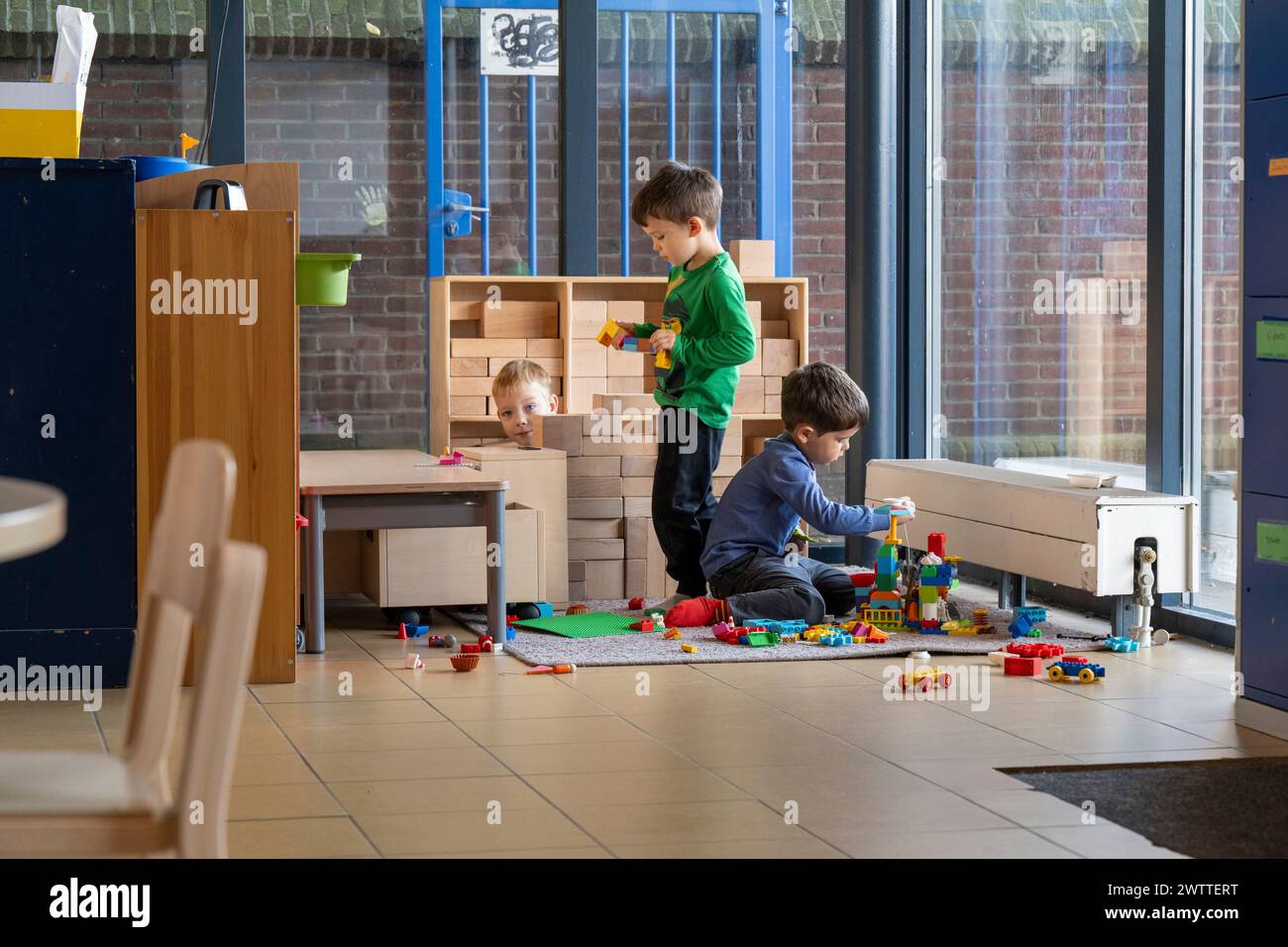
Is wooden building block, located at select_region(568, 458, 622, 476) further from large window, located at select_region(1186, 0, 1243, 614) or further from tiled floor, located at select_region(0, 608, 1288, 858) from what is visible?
large window, located at select_region(1186, 0, 1243, 614)

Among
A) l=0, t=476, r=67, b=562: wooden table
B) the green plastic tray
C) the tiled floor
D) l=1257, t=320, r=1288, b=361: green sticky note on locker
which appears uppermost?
l=1257, t=320, r=1288, b=361: green sticky note on locker

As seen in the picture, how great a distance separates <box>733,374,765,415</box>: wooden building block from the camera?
6.47m

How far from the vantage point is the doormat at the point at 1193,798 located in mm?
2982

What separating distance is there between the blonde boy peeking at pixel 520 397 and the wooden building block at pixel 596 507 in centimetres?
37

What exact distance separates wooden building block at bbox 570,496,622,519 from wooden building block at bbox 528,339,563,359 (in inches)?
35.4

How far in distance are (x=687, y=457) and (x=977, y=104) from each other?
206cm

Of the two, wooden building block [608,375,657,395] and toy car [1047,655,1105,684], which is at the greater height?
wooden building block [608,375,657,395]

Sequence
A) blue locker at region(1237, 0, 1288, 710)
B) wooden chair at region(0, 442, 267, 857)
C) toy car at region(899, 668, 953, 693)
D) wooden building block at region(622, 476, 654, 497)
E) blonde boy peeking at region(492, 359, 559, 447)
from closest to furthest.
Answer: wooden chair at region(0, 442, 267, 857) < blue locker at region(1237, 0, 1288, 710) < toy car at region(899, 668, 953, 693) < wooden building block at region(622, 476, 654, 497) < blonde boy peeking at region(492, 359, 559, 447)

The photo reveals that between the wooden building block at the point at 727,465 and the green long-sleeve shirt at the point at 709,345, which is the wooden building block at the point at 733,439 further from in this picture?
the green long-sleeve shirt at the point at 709,345

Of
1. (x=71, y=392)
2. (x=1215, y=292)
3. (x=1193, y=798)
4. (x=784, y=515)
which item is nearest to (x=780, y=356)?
(x=784, y=515)

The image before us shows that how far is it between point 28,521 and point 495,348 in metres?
4.66

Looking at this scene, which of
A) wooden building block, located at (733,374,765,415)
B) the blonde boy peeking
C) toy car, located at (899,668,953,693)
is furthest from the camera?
wooden building block, located at (733,374,765,415)

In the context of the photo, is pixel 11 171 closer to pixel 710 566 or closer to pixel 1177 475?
pixel 710 566

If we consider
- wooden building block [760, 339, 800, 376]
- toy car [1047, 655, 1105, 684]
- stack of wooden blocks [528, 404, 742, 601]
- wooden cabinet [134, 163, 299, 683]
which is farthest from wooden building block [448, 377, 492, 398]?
toy car [1047, 655, 1105, 684]
